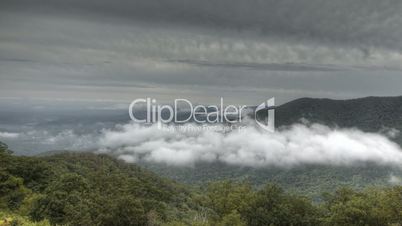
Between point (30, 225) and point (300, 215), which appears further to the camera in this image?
point (300, 215)

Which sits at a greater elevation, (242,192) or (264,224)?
(242,192)

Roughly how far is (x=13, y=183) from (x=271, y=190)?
42.6 meters

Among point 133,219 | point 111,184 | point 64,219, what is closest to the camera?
point 64,219

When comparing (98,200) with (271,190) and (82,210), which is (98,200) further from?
(271,190)

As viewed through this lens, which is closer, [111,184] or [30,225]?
[30,225]

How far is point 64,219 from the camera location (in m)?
46.8

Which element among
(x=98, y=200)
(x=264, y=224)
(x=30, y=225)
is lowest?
(x=264, y=224)

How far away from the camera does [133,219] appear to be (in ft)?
163

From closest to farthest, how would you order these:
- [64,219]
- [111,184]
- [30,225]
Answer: [30,225] < [64,219] < [111,184]

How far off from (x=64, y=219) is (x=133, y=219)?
29.2ft

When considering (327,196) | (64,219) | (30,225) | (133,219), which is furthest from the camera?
(327,196)

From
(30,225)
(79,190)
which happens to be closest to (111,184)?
(79,190)

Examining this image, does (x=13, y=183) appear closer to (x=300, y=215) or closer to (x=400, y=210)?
(x=300, y=215)

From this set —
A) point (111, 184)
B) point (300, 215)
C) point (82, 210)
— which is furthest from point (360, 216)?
point (111, 184)
